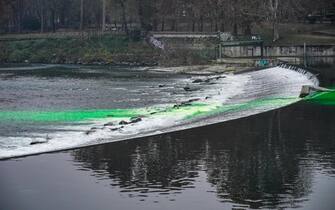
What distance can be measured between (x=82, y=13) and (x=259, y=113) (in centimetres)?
10875

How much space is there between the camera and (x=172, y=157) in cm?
1925

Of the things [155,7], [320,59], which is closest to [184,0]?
[155,7]

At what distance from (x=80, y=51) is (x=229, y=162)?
102m

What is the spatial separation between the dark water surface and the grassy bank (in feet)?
276

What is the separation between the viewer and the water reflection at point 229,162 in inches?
592

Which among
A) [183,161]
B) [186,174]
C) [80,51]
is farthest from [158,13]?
[186,174]

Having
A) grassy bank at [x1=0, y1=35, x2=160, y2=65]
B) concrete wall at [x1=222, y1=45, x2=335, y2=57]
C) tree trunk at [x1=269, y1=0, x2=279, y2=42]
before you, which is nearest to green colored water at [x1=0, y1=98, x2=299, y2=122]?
concrete wall at [x1=222, y1=45, x2=335, y2=57]

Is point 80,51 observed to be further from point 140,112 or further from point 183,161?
point 183,161

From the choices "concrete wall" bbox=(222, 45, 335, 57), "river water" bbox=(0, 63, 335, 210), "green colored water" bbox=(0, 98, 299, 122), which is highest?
"concrete wall" bbox=(222, 45, 335, 57)

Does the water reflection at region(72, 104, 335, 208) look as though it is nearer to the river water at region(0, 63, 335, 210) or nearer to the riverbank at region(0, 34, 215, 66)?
the river water at region(0, 63, 335, 210)

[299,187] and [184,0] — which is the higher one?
[184,0]

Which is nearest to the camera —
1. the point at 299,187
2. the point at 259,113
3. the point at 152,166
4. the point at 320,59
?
the point at 299,187

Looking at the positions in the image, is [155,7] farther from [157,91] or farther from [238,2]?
[157,91]

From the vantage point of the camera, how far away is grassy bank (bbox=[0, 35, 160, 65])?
110537 mm
